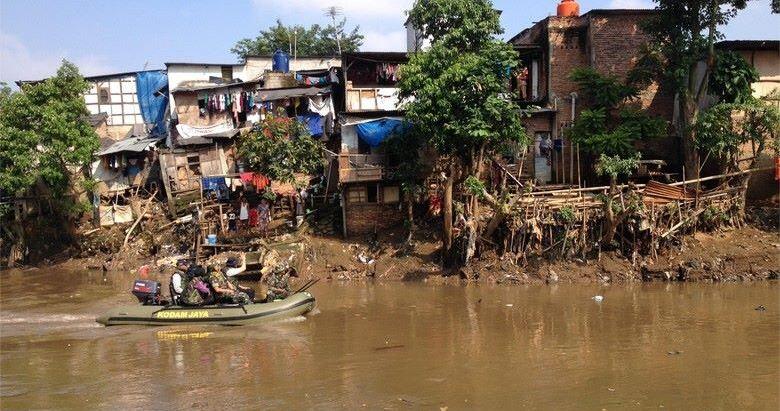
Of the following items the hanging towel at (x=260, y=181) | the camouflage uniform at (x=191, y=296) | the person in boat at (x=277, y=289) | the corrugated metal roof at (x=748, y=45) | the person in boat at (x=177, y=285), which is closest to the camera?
the camouflage uniform at (x=191, y=296)

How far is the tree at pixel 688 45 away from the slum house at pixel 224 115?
1300 cm

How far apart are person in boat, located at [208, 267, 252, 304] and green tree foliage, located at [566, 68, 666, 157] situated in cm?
1230

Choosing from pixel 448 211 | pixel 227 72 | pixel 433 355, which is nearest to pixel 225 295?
pixel 433 355

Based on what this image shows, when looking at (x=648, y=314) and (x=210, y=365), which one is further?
(x=648, y=314)

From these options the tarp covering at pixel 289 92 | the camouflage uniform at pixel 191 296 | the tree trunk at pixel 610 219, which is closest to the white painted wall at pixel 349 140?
the tarp covering at pixel 289 92

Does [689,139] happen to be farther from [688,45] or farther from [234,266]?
[234,266]

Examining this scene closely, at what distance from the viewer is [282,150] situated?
24.2 m

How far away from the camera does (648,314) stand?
1547cm

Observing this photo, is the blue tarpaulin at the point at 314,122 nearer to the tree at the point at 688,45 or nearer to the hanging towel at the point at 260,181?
the hanging towel at the point at 260,181

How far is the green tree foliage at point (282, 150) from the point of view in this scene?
78.9ft

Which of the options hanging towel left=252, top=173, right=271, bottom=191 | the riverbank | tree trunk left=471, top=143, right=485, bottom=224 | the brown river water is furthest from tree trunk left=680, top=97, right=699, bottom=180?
hanging towel left=252, top=173, right=271, bottom=191

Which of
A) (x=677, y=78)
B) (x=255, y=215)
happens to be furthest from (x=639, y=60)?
(x=255, y=215)

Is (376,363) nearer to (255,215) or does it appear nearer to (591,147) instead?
(591,147)

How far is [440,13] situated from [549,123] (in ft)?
22.4
